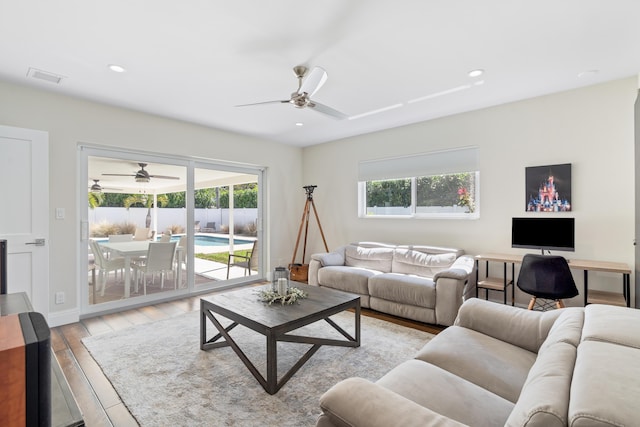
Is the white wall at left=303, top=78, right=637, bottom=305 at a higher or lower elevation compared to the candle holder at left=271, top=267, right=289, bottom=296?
higher

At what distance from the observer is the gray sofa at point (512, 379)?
0.84m

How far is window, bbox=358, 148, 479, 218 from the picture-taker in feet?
13.8

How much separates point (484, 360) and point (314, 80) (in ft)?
7.32

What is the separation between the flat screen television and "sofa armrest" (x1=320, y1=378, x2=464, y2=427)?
9.93ft

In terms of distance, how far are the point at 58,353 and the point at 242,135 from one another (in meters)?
3.64

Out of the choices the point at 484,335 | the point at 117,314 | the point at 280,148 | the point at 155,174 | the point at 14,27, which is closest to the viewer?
the point at 484,335

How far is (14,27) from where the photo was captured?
7.27ft

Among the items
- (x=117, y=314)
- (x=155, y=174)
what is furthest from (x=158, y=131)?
(x=117, y=314)

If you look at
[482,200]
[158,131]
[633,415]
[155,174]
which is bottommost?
[633,415]

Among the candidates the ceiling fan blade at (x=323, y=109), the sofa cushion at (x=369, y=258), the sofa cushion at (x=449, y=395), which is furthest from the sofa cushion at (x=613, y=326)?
the sofa cushion at (x=369, y=258)

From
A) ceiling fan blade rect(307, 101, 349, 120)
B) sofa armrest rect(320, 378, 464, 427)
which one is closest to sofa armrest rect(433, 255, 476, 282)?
ceiling fan blade rect(307, 101, 349, 120)

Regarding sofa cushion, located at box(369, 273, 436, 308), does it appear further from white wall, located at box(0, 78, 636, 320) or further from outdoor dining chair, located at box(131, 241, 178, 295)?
outdoor dining chair, located at box(131, 241, 178, 295)

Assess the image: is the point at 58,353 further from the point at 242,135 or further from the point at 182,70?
the point at 242,135

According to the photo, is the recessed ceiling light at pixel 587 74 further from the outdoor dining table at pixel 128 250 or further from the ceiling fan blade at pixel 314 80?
the outdoor dining table at pixel 128 250
